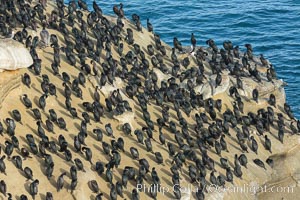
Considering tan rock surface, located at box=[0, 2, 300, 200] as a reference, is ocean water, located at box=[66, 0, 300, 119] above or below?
below

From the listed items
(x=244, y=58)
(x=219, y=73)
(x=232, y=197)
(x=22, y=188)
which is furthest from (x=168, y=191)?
(x=244, y=58)

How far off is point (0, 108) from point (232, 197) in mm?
13681

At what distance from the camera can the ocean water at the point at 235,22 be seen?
3159 inches

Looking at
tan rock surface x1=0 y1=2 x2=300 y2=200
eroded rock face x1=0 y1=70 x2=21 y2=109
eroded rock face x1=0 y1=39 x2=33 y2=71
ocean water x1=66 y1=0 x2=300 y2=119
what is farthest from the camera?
ocean water x1=66 y1=0 x2=300 y2=119

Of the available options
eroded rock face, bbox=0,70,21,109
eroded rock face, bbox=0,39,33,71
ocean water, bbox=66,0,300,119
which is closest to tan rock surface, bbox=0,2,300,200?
eroded rock face, bbox=0,70,21,109

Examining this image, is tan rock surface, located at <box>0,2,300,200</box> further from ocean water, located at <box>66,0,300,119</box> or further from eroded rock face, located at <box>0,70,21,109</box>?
ocean water, located at <box>66,0,300,119</box>

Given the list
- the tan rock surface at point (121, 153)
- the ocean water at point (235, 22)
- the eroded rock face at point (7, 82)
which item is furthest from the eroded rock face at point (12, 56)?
the ocean water at point (235, 22)

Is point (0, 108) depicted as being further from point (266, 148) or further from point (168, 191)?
point (266, 148)

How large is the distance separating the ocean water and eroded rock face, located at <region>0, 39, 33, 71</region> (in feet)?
110

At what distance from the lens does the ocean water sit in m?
80.2

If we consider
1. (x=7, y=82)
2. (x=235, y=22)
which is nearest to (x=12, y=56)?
(x=7, y=82)

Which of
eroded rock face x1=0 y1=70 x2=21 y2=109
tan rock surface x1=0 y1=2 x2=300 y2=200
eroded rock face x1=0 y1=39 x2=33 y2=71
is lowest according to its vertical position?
tan rock surface x1=0 y1=2 x2=300 y2=200

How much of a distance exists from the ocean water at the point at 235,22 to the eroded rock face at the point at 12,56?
3366 cm

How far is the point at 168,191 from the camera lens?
4503 centimetres
